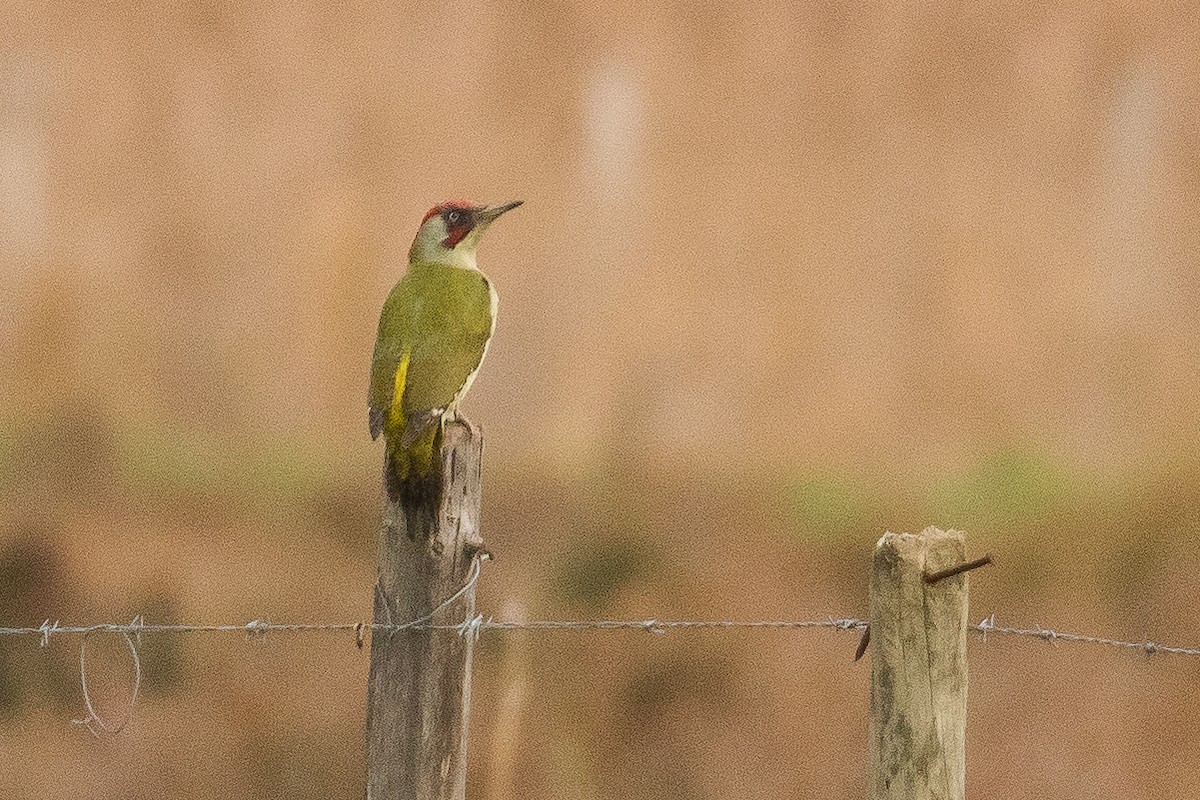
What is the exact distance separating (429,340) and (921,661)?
4.31ft

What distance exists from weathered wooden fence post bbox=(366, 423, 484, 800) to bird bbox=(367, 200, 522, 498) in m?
0.07

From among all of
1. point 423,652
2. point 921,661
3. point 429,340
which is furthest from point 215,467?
point 921,661

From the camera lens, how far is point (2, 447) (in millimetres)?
4359

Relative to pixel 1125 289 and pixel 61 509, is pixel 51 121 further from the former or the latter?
pixel 1125 289

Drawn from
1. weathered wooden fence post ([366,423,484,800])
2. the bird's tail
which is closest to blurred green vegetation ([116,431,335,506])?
the bird's tail

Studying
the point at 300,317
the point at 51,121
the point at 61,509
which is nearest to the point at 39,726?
the point at 61,509

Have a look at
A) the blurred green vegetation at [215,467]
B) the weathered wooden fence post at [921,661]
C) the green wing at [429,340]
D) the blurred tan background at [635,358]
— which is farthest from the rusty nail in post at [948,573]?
the blurred green vegetation at [215,467]

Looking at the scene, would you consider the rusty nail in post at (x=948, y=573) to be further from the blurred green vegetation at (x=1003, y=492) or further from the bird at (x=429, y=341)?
the blurred green vegetation at (x=1003, y=492)

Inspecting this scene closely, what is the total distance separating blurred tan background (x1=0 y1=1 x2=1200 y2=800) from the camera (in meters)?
4.39

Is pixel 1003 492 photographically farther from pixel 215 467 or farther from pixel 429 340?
pixel 215 467

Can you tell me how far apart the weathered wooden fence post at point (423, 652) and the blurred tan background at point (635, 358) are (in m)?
1.84

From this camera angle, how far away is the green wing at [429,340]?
3.09 m

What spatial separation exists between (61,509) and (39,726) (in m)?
0.61

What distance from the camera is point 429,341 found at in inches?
130
